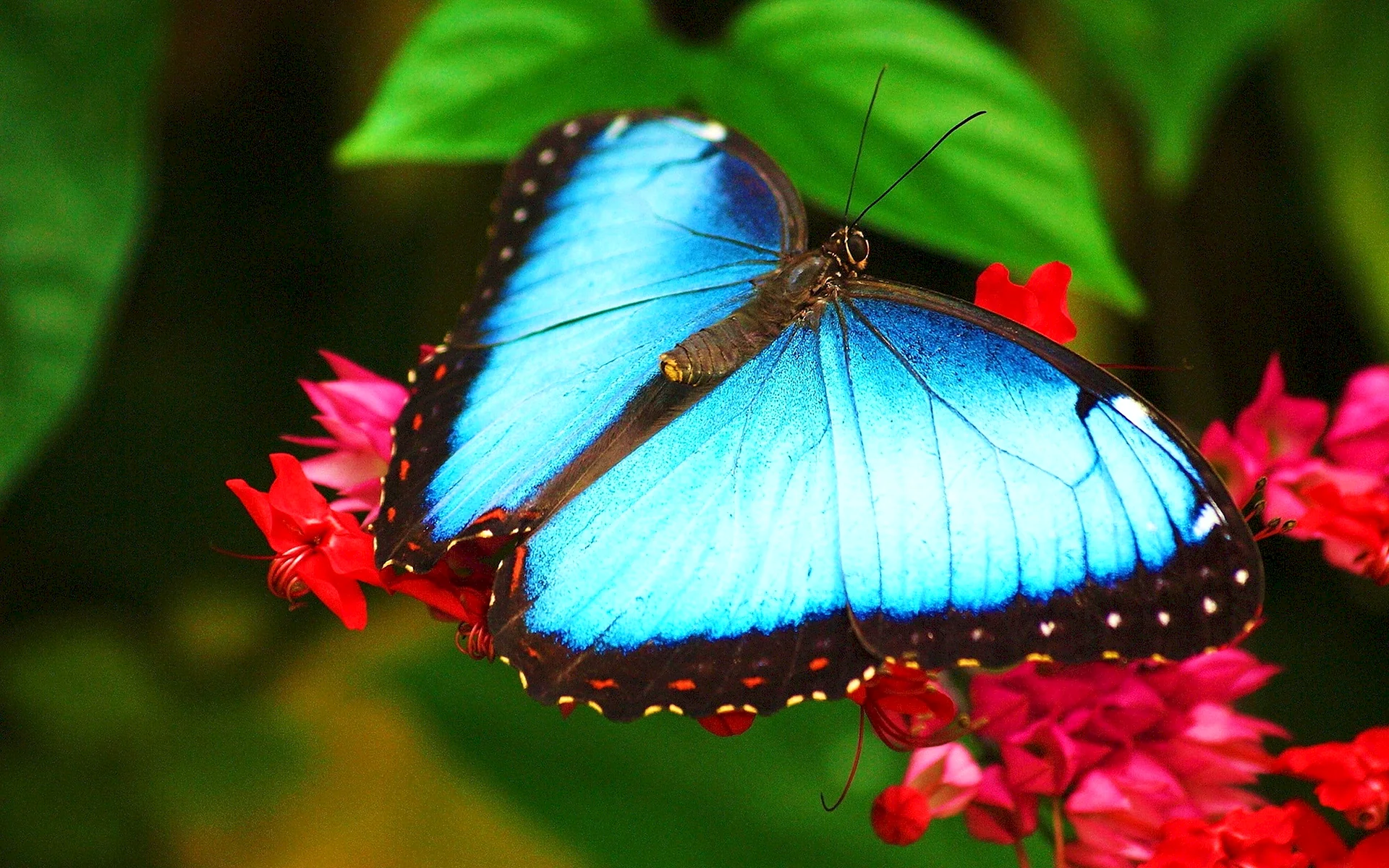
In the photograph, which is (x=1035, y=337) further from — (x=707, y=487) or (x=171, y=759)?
(x=171, y=759)

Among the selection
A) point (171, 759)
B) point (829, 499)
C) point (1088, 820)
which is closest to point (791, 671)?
point (829, 499)

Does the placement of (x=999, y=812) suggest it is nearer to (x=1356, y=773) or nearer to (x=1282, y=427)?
(x=1356, y=773)

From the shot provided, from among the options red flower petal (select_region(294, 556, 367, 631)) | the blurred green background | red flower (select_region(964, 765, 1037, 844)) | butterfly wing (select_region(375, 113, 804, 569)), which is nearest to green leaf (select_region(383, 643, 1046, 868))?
the blurred green background

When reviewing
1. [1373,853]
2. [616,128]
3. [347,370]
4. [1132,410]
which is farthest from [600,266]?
[1373,853]

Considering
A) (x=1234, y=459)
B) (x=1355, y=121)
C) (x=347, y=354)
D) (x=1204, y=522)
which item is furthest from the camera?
(x=347, y=354)

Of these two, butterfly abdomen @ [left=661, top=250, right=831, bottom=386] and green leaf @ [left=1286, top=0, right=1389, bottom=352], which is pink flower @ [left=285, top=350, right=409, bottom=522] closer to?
butterfly abdomen @ [left=661, top=250, right=831, bottom=386]

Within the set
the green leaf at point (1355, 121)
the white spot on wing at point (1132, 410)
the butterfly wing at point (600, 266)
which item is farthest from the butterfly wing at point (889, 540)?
the green leaf at point (1355, 121)
